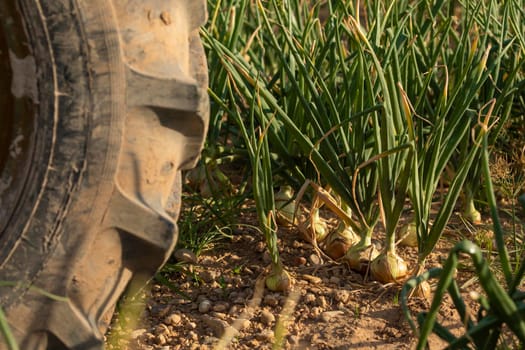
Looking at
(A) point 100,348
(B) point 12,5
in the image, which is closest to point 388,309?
(A) point 100,348

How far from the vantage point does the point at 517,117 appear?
2377 millimetres

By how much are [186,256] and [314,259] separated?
296 mm

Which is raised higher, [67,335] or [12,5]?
[12,5]

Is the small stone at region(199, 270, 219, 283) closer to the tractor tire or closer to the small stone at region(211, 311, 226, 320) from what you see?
the small stone at region(211, 311, 226, 320)

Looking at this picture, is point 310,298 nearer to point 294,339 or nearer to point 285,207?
point 294,339

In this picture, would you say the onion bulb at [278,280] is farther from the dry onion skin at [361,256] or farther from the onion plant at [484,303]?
the onion plant at [484,303]

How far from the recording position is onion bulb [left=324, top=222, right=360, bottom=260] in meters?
1.91

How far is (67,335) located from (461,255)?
3.09 ft

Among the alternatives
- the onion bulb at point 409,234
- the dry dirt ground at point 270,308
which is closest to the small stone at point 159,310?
the dry dirt ground at point 270,308

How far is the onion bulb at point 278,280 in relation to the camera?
180 centimetres

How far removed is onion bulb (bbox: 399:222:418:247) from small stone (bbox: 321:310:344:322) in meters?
0.29

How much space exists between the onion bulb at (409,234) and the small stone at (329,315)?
287 mm

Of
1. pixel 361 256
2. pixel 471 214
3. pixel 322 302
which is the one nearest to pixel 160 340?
pixel 322 302

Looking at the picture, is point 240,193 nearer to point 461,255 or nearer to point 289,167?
point 289,167
